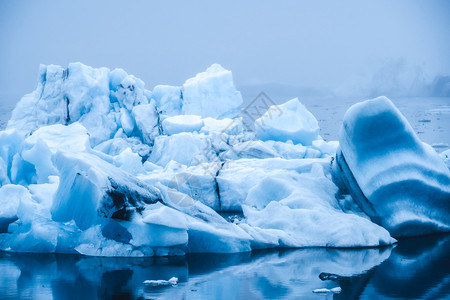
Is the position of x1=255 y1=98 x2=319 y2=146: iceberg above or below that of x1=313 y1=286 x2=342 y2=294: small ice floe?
below

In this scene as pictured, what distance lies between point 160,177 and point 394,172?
17.8 ft

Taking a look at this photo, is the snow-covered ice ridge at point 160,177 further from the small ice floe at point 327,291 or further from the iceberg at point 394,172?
the small ice floe at point 327,291

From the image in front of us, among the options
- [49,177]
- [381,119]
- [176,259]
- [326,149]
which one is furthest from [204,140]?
[176,259]

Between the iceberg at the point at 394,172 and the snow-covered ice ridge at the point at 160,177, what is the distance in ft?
1.58

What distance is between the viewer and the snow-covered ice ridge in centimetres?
644

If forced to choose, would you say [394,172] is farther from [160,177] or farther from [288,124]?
[288,124]

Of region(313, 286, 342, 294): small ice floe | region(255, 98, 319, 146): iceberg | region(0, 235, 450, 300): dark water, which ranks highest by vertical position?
region(313, 286, 342, 294): small ice floe

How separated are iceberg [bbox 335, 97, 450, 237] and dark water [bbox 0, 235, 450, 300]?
3.14 feet

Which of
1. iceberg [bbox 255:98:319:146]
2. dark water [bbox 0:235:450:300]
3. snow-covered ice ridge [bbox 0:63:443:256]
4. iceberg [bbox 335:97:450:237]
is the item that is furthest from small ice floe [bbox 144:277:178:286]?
iceberg [bbox 255:98:319:146]

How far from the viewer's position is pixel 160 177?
37.0 ft

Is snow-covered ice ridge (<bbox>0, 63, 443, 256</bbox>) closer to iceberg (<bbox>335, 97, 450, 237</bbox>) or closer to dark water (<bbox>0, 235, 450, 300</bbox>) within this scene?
dark water (<bbox>0, 235, 450, 300</bbox>)

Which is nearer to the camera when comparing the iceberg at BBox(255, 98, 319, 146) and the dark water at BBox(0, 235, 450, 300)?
the dark water at BBox(0, 235, 450, 300)

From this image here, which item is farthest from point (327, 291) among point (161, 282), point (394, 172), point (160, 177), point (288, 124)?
point (288, 124)

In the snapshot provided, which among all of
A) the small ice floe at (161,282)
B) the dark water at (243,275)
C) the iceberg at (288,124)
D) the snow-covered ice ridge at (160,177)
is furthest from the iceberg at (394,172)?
the iceberg at (288,124)
